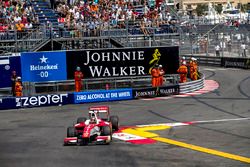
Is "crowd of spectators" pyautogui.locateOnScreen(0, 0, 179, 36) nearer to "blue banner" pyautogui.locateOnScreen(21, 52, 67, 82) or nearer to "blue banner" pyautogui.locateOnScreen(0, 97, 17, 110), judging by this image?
"blue banner" pyautogui.locateOnScreen(21, 52, 67, 82)

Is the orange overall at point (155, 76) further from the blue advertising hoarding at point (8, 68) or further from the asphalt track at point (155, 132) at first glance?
the blue advertising hoarding at point (8, 68)

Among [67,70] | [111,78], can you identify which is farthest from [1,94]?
[111,78]

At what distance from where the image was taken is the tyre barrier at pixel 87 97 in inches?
1054

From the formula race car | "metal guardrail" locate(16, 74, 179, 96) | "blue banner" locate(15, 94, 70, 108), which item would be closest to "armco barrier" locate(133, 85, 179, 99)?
"metal guardrail" locate(16, 74, 179, 96)

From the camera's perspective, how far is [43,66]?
30.5 meters

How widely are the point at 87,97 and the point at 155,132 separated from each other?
9336 millimetres

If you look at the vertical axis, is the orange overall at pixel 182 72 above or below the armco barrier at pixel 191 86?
above

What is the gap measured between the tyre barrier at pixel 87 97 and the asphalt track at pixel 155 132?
54 centimetres

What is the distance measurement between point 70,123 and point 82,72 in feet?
32.0

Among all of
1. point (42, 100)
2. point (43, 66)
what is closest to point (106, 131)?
point (42, 100)

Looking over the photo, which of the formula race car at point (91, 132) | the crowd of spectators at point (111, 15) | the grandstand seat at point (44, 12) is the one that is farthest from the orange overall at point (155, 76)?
the formula race car at point (91, 132)

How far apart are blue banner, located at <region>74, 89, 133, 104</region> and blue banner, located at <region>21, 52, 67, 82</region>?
3591 millimetres

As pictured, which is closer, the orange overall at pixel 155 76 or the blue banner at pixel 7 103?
the blue banner at pixel 7 103

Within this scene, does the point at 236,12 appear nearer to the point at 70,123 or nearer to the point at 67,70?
the point at 67,70
